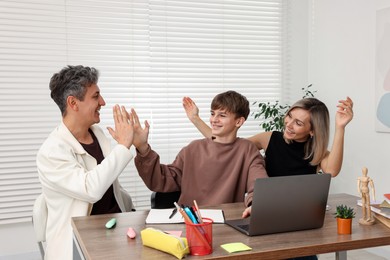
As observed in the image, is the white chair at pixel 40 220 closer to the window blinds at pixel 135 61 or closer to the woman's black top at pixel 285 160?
the woman's black top at pixel 285 160

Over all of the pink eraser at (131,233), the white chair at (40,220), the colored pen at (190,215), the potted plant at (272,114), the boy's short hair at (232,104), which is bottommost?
the white chair at (40,220)

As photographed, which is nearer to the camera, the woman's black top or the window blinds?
the woman's black top

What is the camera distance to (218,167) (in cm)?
200

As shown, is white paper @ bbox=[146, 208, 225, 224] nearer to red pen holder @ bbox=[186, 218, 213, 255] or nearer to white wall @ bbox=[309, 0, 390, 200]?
red pen holder @ bbox=[186, 218, 213, 255]

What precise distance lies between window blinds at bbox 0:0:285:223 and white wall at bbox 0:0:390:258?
0.22 meters

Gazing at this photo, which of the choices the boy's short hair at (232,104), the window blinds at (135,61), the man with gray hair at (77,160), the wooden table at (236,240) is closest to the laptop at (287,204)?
the wooden table at (236,240)

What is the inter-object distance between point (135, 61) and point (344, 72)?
191 centimetres

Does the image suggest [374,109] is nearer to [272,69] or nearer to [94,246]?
[272,69]

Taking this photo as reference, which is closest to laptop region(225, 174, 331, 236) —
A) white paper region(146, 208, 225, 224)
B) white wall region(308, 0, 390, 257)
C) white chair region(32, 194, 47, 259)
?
white paper region(146, 208, 225, 224)

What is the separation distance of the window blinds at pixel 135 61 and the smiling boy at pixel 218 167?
1683 mm

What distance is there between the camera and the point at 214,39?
12.8 feet

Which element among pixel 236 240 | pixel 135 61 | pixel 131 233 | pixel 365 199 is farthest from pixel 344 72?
pixel 131 233

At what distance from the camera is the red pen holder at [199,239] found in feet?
3.83

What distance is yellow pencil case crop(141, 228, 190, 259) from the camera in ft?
3.75
